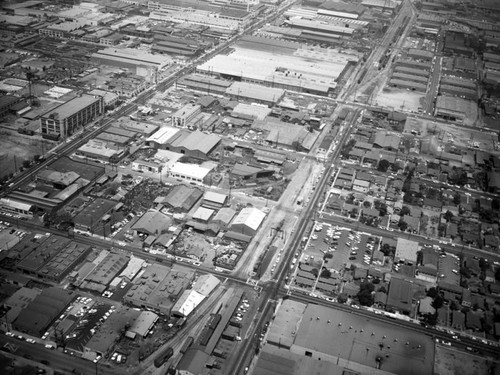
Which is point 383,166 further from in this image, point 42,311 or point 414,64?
point 414,64

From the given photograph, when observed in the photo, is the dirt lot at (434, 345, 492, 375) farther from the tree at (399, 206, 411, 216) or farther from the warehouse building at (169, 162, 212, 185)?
the warehouse building at (169, 162, 212, 185)

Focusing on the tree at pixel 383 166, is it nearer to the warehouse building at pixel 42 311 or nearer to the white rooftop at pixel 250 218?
the white rooftop at pixel 250 218

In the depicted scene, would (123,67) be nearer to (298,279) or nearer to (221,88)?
(221,88)

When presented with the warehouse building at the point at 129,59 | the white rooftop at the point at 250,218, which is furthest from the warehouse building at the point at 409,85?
the white rooftop at the point at 250,218

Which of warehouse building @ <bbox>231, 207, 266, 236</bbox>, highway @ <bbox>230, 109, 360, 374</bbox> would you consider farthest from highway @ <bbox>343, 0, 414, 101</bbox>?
warehouse building @ <bbox>231, 207, 266, 236</bbox>

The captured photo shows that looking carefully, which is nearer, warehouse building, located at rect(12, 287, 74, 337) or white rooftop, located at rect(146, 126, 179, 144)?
warehouse building, located at rect(12, 287, 74, 337)

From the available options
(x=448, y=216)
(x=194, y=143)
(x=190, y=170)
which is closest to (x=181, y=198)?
(x=190, y=170)
